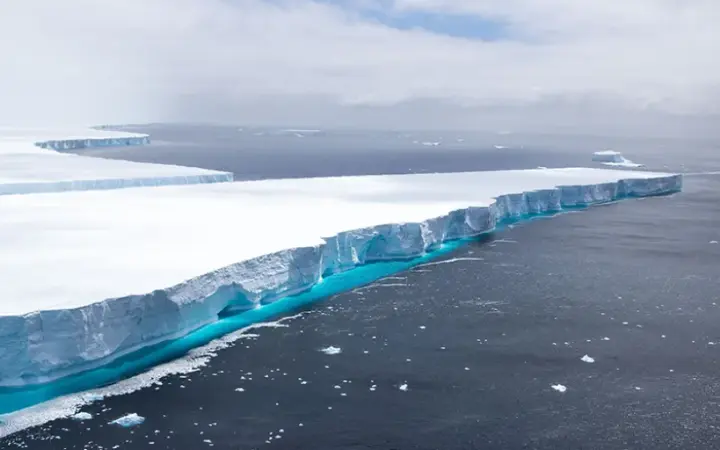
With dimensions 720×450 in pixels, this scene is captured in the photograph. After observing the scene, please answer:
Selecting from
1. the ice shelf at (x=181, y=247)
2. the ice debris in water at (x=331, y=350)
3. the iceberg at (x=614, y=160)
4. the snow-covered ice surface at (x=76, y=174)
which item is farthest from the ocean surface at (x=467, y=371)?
the iceberg at (x=614, y=160)

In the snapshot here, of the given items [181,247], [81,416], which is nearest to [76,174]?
[181,247]

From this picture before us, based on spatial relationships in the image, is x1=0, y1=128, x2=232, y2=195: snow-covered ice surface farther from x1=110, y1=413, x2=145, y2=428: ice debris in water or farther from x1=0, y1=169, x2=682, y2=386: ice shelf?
x1=110, y1=413, x2=145, y2=428: ice debris in water

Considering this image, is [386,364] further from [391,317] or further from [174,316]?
[174,316]

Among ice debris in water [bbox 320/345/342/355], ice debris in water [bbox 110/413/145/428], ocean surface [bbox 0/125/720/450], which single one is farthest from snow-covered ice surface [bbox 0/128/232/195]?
ice debris in water [bbox 110/413/145/428]

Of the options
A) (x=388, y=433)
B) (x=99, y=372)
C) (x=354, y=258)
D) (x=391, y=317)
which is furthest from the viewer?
(x=354, y=258)

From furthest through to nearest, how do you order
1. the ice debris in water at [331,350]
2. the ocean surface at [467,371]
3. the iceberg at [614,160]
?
1. the iceberg at [614,160]
2. the ice debris in water at [331,350]
3. the ocean surface at [467,371]

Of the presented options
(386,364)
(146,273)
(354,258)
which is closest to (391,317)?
(386,364)

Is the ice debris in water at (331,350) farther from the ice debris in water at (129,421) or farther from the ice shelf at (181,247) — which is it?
the ice debris in water at (129,421)
